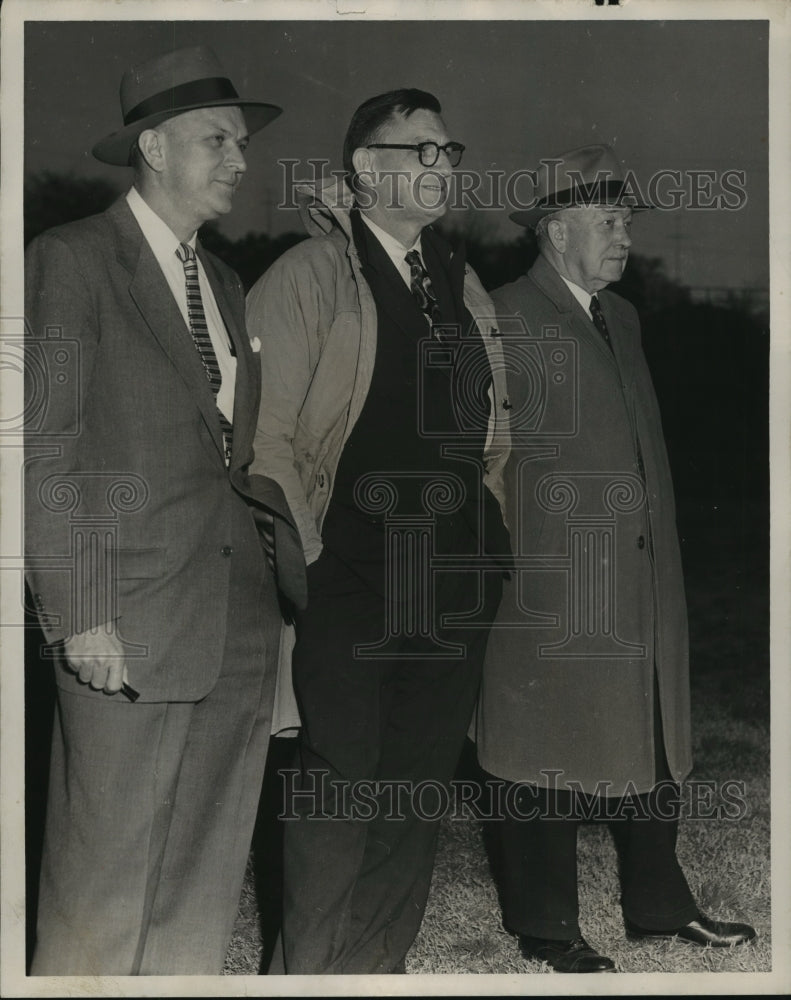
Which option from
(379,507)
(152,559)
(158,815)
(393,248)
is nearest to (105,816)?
(158,815)

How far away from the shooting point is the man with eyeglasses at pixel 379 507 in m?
4.13

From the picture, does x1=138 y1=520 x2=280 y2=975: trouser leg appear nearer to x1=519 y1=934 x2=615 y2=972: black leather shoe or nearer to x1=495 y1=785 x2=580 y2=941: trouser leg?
x1=495 y1=785 x2=580 y2=941: trouser leg

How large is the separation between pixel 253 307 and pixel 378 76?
33.9 inches

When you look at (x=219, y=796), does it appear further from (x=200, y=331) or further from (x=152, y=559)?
(x=200, y=331)

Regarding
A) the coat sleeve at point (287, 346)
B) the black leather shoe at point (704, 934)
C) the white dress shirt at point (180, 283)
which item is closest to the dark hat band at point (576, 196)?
the coat sleeve at point (287, 346)

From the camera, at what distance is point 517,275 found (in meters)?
4.58

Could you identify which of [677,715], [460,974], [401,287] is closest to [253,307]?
[401,287]

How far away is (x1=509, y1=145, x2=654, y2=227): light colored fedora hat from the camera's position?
4516 mm

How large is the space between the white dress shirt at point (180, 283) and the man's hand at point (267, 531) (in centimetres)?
29

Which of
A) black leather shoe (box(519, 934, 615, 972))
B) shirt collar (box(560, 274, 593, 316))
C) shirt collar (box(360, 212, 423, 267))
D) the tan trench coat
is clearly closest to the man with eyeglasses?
shirt collar (box(360, 212, 423, 267))

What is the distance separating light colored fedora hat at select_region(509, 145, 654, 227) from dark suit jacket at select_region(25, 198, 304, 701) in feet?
4.35

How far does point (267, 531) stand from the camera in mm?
4023

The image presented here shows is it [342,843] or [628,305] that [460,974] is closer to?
[342,843]

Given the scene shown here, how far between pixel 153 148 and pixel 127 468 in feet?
3.07
